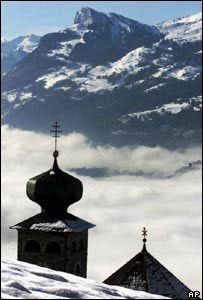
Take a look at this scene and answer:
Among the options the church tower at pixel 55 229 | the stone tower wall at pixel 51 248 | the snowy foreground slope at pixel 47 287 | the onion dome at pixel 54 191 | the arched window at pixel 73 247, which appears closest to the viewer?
the snowy foreground slope at pixel 47 287

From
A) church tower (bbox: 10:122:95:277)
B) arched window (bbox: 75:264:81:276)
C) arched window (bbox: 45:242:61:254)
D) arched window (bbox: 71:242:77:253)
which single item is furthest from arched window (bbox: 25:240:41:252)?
arched window (bbox: 75:264:81:276)

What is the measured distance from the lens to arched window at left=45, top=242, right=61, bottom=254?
38312mm

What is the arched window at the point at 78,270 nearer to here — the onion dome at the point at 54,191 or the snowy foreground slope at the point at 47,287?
the onion dome at the point at 54,191

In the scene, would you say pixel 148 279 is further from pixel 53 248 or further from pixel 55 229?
pixel 53 248

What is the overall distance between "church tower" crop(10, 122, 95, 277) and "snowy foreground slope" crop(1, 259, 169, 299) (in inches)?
1120

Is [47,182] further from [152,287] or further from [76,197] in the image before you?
[152,287]

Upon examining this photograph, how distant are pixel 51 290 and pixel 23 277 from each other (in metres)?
0.60

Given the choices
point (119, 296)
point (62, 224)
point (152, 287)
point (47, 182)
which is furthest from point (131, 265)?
point (119, 296)

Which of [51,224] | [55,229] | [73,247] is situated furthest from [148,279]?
[51,224]

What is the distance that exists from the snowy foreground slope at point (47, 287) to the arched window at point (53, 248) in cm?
2850

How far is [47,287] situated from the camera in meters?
8.76

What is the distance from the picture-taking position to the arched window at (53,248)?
38312 mm

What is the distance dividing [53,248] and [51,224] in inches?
47.3

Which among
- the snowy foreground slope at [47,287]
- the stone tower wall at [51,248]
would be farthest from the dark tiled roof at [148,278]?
the snowy foreground slope at [47,287]
